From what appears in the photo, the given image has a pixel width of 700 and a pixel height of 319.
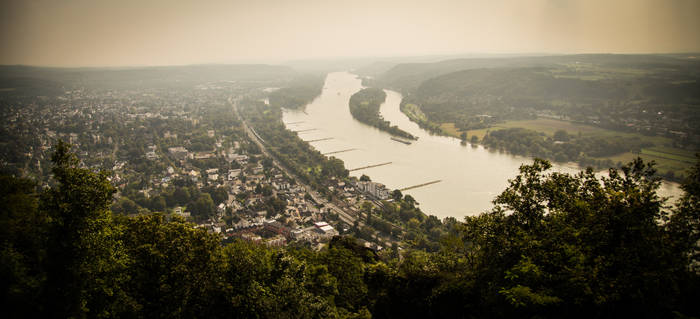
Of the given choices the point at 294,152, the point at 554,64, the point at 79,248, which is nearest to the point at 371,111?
the point at 294,152

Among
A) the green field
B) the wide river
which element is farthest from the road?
the green field

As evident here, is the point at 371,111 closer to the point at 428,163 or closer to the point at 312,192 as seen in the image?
the point at 428,163

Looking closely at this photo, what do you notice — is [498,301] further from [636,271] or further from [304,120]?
[304,120]

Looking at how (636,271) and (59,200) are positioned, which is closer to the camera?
(636,271)

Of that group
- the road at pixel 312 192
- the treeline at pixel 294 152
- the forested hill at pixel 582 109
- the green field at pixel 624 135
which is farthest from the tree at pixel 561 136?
the road at pixel 312 192

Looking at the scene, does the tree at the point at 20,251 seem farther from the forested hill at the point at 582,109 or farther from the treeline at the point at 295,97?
the treeline at the point at 295,97

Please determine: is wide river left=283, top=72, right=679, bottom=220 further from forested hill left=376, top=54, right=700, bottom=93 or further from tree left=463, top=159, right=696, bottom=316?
forested hill left=376, top=54, right=700, bottom=93

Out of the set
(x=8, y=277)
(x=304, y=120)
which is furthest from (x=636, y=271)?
Answer: (x=304, y=120)
